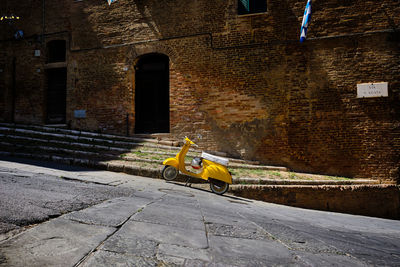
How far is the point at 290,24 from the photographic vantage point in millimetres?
7586

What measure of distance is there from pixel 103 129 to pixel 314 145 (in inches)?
312

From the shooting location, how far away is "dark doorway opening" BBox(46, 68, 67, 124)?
33.9 feet

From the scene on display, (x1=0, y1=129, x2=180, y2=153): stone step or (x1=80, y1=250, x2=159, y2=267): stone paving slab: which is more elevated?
(x1=0, y1=129, x2=180, y2=153): stone step

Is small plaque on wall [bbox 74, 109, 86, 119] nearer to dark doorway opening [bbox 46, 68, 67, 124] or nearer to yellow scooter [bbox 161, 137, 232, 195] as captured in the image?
dark doorway opening [bbox 46, 68, 67, 124]

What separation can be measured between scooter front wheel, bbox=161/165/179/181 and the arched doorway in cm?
409

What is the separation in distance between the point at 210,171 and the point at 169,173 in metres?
1.10

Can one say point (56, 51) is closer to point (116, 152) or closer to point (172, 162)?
point (116, 152)

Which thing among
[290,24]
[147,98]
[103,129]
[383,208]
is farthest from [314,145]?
[103,129]

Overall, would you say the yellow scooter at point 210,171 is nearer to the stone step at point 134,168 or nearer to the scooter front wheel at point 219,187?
the scooter front wheel at point 219,187

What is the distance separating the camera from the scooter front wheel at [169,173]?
18.1ft

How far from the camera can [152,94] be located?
31.8 ft

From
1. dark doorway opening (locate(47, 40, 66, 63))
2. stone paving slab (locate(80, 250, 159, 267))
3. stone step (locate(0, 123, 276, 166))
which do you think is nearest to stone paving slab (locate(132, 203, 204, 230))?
stone paving slab (locate(80, 250, 159, 267))

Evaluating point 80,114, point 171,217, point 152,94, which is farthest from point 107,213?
point 80,114

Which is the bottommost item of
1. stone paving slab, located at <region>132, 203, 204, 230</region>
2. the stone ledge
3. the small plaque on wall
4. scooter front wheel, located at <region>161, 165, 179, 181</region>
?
the stone ledge
